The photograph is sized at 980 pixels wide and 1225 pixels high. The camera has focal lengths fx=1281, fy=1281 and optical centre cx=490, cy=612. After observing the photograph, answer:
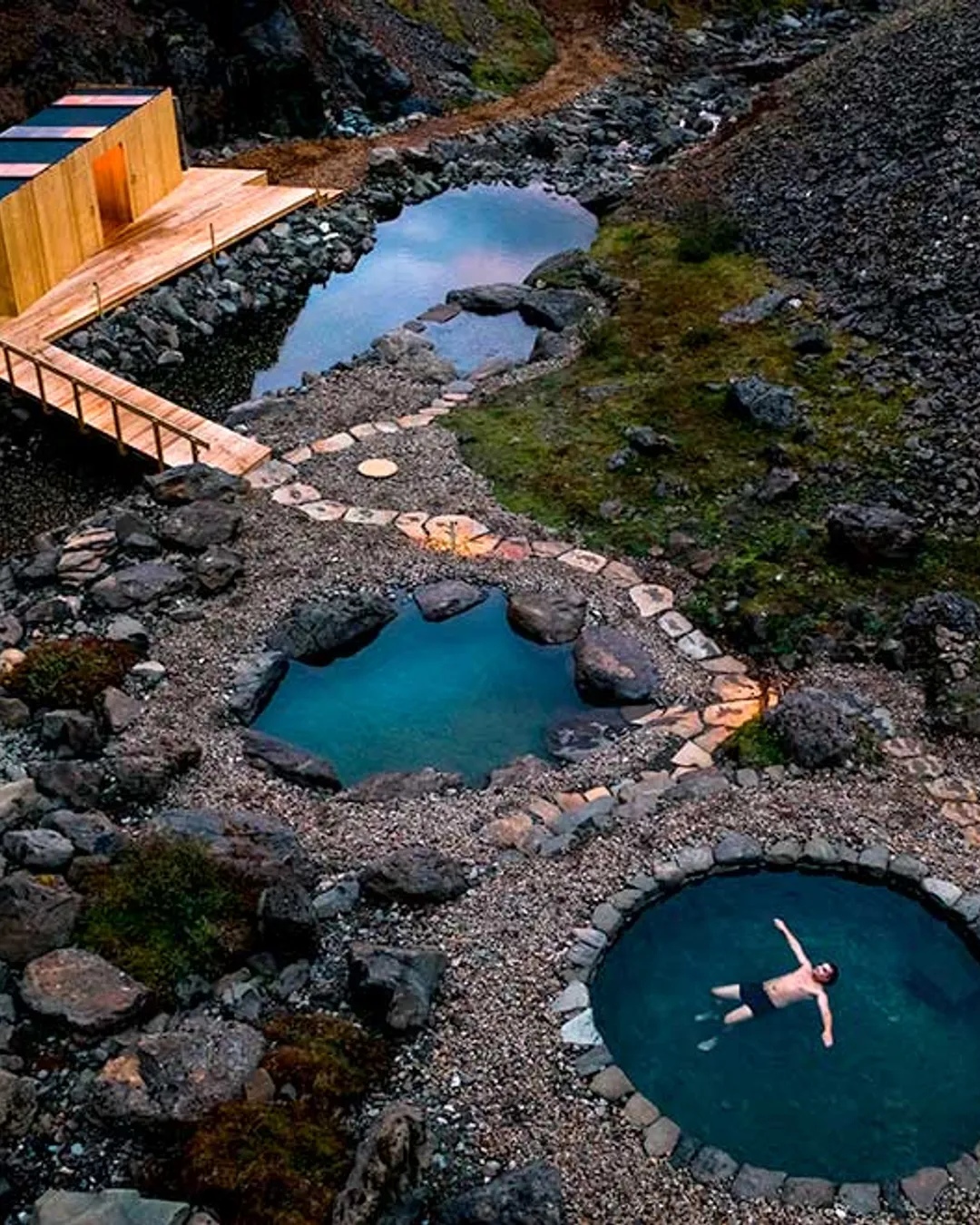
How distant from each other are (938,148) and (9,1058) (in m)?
27.9

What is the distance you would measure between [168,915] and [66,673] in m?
5.36

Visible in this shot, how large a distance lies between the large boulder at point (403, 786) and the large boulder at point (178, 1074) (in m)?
4.17

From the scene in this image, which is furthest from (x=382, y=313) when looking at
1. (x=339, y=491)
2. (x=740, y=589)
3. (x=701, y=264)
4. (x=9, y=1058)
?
(x=9, y=1058)

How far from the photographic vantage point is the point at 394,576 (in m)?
20.4

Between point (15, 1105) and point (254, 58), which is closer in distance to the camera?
point (15, 1105)

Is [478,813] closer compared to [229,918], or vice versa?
[229,918]

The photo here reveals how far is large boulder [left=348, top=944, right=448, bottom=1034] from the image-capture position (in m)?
12.3

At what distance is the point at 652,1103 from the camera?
11.7 m

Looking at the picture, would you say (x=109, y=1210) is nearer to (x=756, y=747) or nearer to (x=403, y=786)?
(x=403, y=786)

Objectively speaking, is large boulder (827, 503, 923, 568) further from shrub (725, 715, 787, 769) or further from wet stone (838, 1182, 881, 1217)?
wet stone (838, 1182, 881, 1217)

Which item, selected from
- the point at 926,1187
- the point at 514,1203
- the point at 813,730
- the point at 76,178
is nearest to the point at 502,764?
the point at 813,730

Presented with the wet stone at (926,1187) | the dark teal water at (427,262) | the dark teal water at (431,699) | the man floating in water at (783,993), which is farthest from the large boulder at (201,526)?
the wet stone at (926,1187)

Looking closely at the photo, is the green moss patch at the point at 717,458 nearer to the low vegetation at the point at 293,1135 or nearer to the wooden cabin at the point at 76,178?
the low vegetation at the point at 293,1135

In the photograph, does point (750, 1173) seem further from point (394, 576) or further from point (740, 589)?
point (394, 576)
